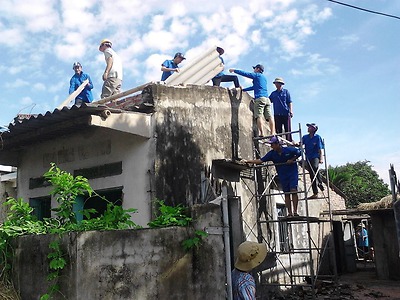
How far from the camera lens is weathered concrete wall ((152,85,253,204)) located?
812 centimetres

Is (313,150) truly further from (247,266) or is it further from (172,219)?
(247,266)

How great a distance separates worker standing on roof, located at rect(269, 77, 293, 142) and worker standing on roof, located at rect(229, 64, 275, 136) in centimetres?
16

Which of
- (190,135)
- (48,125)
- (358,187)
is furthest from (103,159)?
(358,187)

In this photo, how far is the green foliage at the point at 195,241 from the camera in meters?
5.29

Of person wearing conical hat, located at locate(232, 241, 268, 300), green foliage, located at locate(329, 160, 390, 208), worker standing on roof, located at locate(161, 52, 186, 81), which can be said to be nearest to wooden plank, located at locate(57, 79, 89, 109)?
worker standing on roof, located at locate(161, 52, 186, 81)

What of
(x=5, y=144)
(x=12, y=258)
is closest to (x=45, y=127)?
(x=5, y=144)

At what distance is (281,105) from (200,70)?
2056 mm

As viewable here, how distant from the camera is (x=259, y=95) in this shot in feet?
33.3

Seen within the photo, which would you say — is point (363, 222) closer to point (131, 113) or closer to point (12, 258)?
point (131, 113)

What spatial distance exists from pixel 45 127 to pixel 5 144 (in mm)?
1518

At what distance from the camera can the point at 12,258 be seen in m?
5.59

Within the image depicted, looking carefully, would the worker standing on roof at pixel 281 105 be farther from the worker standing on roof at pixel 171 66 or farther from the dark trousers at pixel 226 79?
the worker standing on roof at pixel 171 66

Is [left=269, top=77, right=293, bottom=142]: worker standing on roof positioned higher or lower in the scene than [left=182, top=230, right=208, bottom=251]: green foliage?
higher

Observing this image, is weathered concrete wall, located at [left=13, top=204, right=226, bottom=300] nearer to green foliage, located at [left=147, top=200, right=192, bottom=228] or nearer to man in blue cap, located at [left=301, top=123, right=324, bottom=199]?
green foliage, located at [left=147, top=200, right=192, bottom=228]
